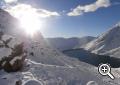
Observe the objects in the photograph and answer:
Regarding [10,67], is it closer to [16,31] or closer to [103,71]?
[103,71]

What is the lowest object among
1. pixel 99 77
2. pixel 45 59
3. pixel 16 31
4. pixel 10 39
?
pixel 99 77

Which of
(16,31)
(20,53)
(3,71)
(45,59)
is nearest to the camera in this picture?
(3,71)

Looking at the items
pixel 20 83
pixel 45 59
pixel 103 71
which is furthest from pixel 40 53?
pixel 103 71

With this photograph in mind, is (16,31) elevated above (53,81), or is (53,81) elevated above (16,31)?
(16,31)

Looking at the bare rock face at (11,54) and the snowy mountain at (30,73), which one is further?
the bare rock face at (11,54)

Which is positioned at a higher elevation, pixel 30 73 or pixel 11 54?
pixel 11 54

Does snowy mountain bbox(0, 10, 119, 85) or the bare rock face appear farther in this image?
the bare rock face

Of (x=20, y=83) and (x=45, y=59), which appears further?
(x=45, y=59)

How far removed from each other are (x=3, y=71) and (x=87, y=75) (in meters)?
12.7

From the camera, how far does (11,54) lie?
29781 mm

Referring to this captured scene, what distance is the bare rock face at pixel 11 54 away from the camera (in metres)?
29.2

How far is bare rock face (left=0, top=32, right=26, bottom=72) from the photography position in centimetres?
2919

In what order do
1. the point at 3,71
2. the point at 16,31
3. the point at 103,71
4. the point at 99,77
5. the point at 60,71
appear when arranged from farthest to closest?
the point at 16,31
the point at 99,77
the point at 60,71
the point at 3,71
the point at 103,71

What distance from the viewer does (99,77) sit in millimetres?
35812
